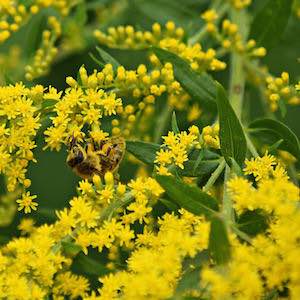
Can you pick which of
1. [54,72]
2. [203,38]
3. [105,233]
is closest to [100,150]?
[105,233]

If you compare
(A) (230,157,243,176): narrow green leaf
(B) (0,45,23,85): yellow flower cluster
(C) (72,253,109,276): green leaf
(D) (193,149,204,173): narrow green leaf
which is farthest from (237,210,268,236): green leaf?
(B) (0,45,23,85): yellow flower cluster

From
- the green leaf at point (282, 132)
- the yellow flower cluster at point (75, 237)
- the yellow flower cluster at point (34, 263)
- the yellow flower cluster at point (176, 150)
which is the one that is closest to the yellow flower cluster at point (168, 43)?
the green leaf at point (282, 132)

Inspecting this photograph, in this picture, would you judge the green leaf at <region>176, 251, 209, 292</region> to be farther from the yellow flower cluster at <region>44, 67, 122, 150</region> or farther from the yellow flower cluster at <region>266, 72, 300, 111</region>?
the yellow flower cluster at <region>266, 72, 300, 111</region>

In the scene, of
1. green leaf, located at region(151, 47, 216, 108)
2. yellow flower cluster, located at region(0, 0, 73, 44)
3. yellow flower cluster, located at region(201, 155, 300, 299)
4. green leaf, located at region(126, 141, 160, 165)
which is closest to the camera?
yellow flower cluster, located at region(201, 155, 300, 299)

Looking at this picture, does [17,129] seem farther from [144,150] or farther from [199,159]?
[199,159]

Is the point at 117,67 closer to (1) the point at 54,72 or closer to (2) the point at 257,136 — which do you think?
(2) the point at 257,136

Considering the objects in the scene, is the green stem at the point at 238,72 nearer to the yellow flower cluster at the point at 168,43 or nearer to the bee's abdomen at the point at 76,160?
the yellow flower cluster at the point at 168,43
